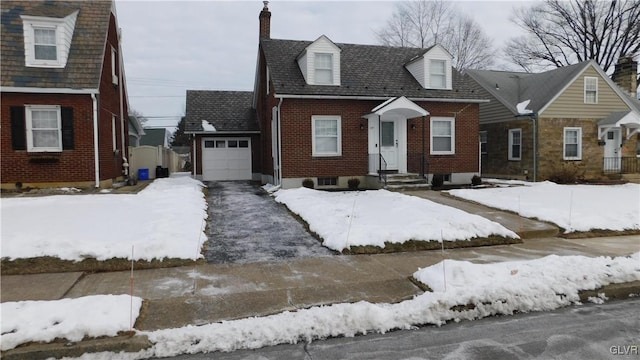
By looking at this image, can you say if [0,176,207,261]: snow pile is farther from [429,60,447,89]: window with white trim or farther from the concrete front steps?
[429,60,447,89]: window with white trim

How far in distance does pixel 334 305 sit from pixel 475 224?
536cm

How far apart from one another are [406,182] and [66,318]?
13.2m

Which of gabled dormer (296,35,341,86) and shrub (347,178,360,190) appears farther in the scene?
gabled dormer (296,35,341,86)

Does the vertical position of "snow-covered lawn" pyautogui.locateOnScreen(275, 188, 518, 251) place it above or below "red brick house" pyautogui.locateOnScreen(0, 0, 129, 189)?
below

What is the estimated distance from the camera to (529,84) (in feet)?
78.7

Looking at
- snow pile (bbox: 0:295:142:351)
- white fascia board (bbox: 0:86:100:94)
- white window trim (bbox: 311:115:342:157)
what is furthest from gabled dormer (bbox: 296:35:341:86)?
snow pile (bbox: 0:295:142:351)

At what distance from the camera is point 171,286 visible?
19.6 feet

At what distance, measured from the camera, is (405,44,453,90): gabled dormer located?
18031mm

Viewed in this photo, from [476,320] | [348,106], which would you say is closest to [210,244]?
[476,320]

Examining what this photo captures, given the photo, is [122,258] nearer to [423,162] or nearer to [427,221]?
[427,221]

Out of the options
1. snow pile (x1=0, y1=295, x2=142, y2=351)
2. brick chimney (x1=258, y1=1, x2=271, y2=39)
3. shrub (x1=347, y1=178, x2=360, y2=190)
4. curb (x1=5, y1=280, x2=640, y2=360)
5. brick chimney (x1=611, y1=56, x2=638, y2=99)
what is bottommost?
curb (x1=5, y1=280, x2=640, y2=360)

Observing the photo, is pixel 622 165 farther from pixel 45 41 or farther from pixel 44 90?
pixel 45 41

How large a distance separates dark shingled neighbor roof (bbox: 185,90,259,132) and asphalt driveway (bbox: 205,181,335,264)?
7.92 metres

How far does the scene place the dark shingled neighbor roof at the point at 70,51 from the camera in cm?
1370
